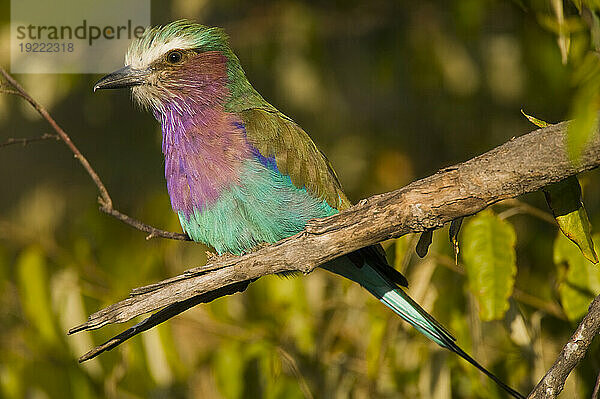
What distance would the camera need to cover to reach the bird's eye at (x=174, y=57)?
2.87 m

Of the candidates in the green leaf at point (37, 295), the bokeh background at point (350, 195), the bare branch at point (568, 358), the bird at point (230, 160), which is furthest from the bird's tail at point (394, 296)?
the green leaf at point (37, 295)

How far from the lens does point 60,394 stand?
3.34m

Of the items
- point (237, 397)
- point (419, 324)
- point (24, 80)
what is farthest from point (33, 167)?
point (419, 324)

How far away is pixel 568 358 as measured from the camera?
179 cm

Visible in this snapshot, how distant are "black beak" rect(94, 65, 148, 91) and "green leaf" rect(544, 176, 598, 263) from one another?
5.01ft

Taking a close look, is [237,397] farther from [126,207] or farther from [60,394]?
[126,207]

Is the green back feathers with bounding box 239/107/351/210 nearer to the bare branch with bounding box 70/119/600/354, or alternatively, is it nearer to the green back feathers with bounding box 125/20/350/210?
the green back feathers with bounding box 125/20/350/210

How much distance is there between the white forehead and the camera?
2.83m

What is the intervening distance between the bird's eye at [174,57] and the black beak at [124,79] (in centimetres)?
10

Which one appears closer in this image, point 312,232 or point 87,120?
point 312,232

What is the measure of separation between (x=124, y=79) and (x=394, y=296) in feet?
4.04

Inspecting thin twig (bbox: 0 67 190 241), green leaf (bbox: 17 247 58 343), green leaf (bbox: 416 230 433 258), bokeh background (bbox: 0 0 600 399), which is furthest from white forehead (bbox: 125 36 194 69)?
green leaf (bbox: 416 230 433 258)

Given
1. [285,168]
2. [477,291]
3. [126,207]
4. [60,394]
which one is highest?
[285,168]

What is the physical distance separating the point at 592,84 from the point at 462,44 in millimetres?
3245
